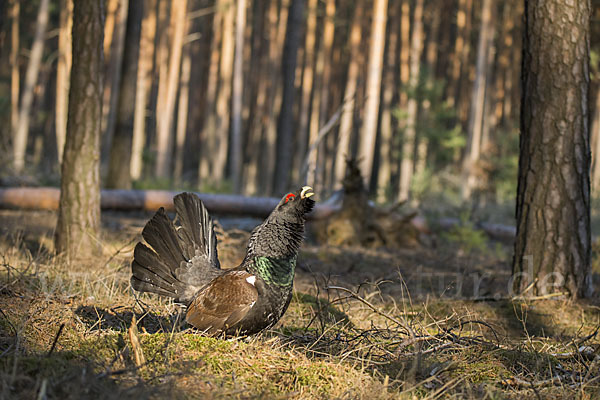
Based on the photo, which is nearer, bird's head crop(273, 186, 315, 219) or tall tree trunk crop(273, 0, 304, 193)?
bird's head crop(273, 186, 315, 219)

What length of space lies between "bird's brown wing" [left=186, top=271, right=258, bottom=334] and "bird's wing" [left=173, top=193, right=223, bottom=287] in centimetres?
23

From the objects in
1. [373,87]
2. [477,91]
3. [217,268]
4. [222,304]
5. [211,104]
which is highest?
[477,91]

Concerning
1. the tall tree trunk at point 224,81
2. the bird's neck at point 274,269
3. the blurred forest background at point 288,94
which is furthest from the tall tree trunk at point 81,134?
the tall tree trunk at point 224,81

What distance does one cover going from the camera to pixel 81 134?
5.59 meters

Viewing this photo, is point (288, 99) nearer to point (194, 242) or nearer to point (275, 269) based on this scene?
point (194, 242)

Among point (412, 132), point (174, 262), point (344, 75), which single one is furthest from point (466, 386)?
point (344, 75)

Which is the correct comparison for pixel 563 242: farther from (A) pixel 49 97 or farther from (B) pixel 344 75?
(A) pixel 49 97

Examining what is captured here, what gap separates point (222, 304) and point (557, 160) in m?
3.49

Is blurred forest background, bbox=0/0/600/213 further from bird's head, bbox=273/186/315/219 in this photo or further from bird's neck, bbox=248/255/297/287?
bird's neck, bbox=248/255/297/287

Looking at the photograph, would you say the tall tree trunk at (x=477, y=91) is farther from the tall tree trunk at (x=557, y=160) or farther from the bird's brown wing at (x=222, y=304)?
the bird's brown wing at (x=222, y=304)

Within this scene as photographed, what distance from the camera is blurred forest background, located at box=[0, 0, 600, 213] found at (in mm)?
15948

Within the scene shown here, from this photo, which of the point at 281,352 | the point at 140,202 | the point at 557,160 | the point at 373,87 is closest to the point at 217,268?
the point at 281,352

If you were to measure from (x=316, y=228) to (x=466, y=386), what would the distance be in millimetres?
6366

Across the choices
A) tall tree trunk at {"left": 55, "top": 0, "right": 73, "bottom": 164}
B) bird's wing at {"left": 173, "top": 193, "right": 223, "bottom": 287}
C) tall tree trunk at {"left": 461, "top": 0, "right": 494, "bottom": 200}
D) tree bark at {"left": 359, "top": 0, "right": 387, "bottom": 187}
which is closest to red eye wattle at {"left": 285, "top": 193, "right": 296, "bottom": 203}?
bird's wing at {"left": 173, "top": 193, "right": 223, "bottom": 287}
